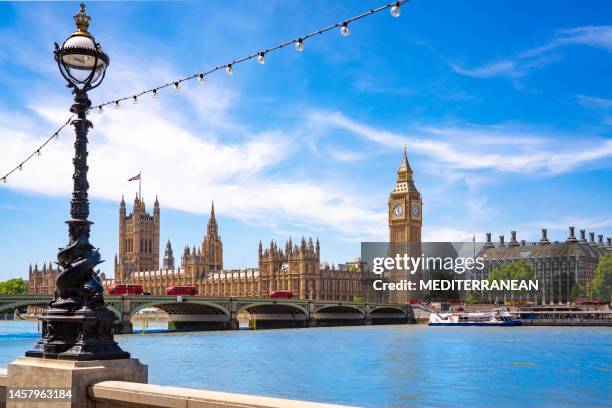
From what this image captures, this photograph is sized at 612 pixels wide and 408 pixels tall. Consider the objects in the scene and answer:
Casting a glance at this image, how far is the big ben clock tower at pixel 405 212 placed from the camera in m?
142

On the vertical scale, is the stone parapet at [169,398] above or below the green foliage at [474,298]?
above

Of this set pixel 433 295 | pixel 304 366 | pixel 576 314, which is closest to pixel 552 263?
pixel 433 295

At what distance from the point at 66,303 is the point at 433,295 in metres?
128

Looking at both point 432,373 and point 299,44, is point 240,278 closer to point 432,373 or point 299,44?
point 432,373

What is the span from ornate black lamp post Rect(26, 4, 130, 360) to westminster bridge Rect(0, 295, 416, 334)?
181ft

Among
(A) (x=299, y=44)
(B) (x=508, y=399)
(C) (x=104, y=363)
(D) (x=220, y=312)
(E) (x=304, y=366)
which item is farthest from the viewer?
(D) (x=220, y=312)

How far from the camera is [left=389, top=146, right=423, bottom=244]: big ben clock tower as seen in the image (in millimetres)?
141875

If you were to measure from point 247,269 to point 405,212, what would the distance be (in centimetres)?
3188

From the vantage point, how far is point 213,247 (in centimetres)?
15088

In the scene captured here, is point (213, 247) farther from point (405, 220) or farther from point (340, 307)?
point (340, 307)

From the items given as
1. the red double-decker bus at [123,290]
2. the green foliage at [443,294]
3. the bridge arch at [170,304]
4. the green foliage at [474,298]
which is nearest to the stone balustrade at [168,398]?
the bridge arch at [170,304]

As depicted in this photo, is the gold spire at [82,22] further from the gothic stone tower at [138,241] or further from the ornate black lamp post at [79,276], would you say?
the gothic stone tower at [138,241]

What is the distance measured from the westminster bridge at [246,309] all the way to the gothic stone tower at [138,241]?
72695mm

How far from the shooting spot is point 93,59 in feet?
28.3
